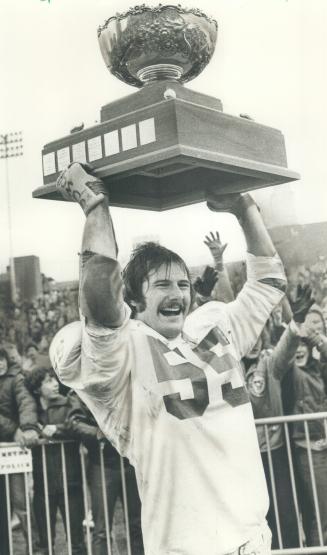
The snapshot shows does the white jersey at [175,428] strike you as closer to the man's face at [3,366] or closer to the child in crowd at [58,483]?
the child in crowd at [58,483]

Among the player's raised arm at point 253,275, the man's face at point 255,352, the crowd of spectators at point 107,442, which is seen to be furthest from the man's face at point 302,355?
the player's raised arm at point 253,275

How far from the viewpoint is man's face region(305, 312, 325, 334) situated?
344 cm

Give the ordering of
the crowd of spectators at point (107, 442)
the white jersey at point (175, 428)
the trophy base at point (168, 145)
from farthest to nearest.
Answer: the crowd of spectators at point (107, 442), the white jersey at point (175, 428), the trophy base at point (168, 145)

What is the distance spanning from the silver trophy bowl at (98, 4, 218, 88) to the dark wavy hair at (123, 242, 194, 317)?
20.2 inches

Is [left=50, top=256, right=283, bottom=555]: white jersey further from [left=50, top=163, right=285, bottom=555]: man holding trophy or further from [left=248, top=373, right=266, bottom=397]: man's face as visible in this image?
[left=248, top=373, right=266, bottom=397]: man's face

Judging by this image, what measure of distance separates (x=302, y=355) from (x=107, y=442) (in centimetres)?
99

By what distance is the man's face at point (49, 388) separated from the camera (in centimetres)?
350

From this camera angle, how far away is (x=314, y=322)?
344cm

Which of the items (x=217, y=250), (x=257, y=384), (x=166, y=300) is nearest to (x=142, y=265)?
(x=166, y=300)

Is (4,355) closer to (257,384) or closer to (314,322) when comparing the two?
(257,384)

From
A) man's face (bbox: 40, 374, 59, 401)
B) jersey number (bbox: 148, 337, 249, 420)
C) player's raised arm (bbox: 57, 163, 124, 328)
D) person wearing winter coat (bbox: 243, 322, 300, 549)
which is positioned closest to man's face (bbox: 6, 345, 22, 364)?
man's face (bbox: 40, 374, 59, 401)

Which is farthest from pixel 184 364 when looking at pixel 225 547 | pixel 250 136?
pixel 250 136

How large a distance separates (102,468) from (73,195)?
5.19 feet

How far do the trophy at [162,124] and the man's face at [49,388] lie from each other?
149 cm
